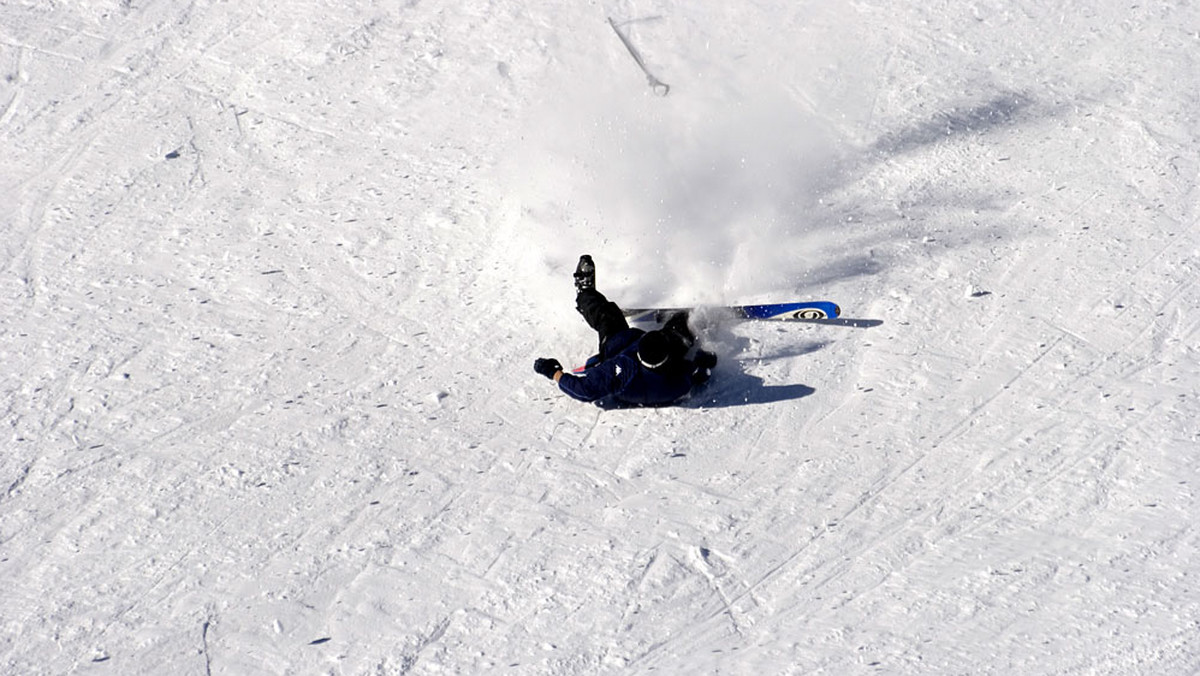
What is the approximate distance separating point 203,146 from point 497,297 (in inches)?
131

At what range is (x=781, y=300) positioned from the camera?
8.50m

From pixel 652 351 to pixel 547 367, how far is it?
680 mm

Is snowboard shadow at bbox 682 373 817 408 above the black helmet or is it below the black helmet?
below

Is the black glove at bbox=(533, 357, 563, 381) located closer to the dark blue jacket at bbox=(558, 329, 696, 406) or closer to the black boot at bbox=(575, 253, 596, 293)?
the dark blue jacket at bbox=(558, 329, 696, 406)

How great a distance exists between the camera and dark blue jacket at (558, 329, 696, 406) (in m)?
7.47

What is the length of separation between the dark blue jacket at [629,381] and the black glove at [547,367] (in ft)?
0.36

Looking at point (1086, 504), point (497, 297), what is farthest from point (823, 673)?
point (497, 297)

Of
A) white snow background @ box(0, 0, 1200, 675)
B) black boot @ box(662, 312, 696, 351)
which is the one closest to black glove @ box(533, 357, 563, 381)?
white snow background @ box(0, 0, 1200, 675)

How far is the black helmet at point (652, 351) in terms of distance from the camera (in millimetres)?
7398

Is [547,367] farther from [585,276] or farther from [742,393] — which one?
[742,393]

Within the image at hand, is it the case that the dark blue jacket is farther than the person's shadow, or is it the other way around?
the person's shadow

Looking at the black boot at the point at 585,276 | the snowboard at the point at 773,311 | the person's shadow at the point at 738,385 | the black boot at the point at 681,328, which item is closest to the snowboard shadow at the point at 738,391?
the person's shadow at the point at 738,385

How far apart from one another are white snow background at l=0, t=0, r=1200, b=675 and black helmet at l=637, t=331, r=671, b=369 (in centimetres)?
43

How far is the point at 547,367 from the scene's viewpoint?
7602 mm
